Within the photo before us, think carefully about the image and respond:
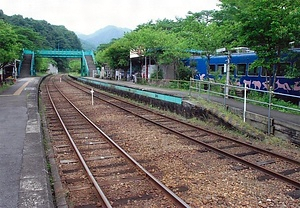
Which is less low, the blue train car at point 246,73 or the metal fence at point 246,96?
the blue train car at point 246,73

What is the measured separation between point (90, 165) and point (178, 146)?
251 cm

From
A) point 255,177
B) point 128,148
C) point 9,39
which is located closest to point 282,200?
point 255,177

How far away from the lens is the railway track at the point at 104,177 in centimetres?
469

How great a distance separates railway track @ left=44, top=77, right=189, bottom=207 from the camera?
4.69 metres

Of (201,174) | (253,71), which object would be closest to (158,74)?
(253,71)

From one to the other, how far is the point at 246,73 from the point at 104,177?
14.1m

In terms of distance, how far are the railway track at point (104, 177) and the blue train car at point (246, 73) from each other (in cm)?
605

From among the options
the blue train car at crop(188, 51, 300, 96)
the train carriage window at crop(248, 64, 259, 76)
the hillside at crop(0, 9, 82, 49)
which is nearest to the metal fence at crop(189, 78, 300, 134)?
the blue train car at crop(188, 51, 300, 96)

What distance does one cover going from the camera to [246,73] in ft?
58.3

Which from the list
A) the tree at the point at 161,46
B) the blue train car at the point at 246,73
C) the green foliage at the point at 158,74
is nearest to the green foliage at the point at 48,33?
the green foliage at the point at 158,74

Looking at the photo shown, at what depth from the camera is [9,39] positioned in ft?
69.8

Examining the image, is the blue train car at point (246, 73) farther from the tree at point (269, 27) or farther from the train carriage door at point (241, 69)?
the tree at point (269, 27)

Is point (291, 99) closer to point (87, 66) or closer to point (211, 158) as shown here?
point (211, 158)

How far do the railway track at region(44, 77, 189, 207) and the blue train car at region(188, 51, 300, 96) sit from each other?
605 centimetres
